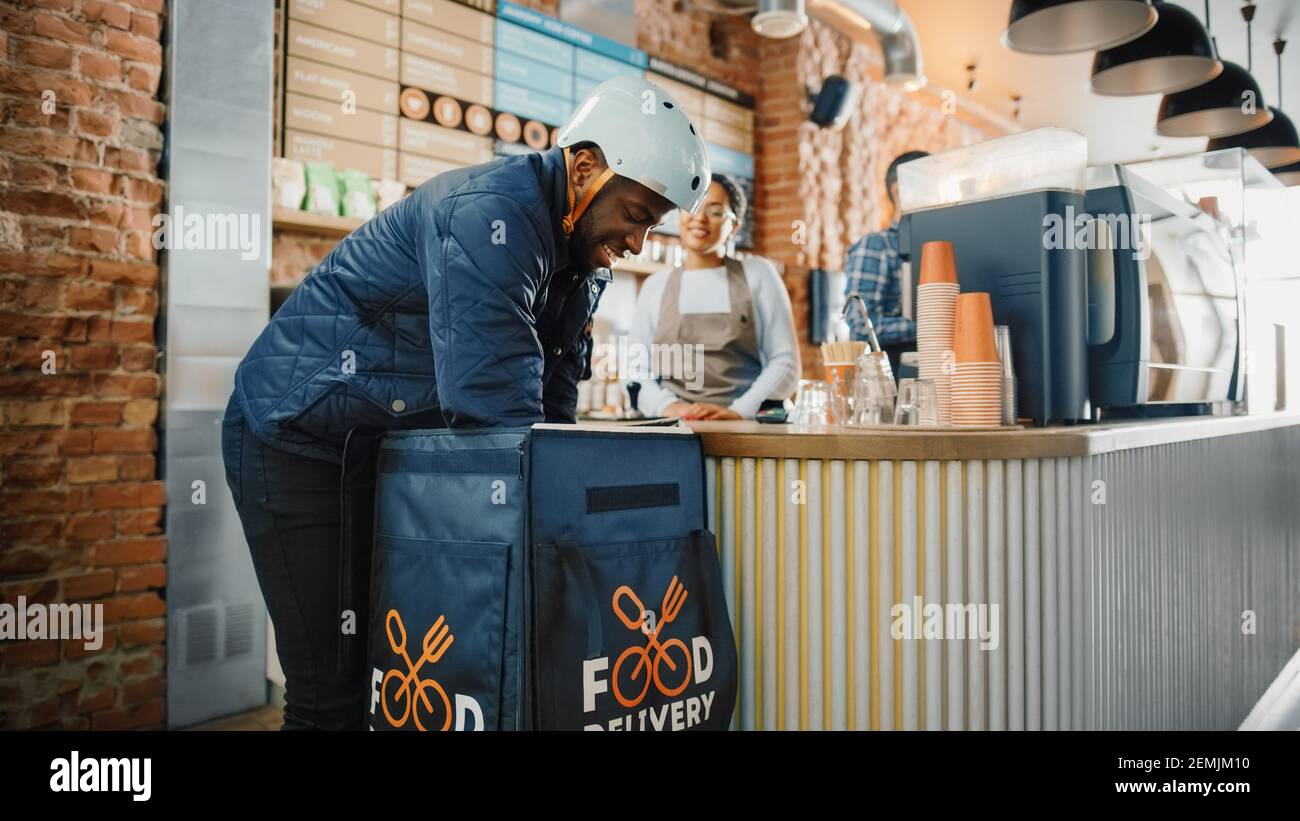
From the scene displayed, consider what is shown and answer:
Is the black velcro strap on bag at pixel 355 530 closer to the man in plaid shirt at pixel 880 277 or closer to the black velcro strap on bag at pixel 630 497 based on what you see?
the black velcro strap on bag at pixel 630 497

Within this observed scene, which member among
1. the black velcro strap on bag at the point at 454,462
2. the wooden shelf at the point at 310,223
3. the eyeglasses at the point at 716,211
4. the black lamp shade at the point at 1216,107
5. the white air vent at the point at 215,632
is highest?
the black lamp shade at the point at 1216,107

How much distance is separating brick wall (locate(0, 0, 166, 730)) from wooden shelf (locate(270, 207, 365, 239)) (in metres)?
0.41

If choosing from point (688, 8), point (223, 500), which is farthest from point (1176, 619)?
point (688, 8)

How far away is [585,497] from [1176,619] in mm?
1487

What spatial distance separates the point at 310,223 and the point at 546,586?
2264 mm

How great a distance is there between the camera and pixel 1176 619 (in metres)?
2.01

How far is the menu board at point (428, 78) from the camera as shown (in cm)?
329

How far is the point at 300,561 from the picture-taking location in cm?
163

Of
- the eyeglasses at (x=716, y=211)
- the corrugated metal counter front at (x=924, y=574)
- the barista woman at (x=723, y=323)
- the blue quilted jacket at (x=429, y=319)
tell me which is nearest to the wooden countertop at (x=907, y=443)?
the corrugated metal counter front at (x=924, y=574)

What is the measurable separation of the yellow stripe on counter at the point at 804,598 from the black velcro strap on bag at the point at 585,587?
0.44 meters

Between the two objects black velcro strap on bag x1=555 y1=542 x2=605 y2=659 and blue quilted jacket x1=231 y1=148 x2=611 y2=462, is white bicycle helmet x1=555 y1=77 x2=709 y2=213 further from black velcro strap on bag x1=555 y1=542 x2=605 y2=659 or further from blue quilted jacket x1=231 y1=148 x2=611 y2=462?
black velcro strap on bag x1=555 y1=542 x2=605 y2=659

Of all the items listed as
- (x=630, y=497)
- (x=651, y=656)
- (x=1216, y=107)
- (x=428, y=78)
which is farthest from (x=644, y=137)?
(x=1216, y=107)

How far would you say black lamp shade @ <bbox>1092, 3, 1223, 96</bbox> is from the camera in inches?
156

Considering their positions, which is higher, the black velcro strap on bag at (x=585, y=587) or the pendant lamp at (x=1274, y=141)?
the pendant lamp at (x=1274, y=141)
